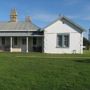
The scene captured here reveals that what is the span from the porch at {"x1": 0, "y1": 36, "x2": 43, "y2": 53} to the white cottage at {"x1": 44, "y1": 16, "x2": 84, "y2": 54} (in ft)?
9.73

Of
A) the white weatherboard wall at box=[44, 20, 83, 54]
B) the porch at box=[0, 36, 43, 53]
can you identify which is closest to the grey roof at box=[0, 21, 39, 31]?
the porch at box=[0, 36, 43, 53]

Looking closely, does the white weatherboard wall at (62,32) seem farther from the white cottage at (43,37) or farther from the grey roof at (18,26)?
the grey roof at (18,26)

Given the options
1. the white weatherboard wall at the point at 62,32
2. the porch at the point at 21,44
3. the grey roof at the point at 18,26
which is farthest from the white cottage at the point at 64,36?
the grey roof at the point at 18,26

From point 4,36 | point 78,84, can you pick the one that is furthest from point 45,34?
point 78,84

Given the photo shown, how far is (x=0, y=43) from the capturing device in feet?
128

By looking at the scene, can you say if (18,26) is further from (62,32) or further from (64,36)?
(64,36)

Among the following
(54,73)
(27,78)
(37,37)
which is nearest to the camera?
(27,78)

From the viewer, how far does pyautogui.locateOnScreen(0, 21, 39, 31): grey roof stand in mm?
38894

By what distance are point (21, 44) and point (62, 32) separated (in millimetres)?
6520

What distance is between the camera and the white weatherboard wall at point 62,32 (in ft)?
117

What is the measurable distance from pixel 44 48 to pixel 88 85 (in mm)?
26180

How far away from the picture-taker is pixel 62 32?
3584 cm

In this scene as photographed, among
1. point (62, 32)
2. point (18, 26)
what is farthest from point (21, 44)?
point (62, 32)

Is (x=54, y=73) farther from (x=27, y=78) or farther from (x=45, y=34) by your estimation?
(x=45, y=34)
